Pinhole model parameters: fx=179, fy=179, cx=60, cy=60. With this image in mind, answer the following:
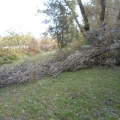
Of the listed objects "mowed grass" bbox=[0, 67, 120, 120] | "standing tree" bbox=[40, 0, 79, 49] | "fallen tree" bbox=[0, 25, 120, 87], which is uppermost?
"standing tree" bbox=[40, 0, 79, 49]

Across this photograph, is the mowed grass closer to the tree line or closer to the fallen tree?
the fallen tree

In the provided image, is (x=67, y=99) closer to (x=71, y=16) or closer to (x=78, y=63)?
(x=78, y=63)

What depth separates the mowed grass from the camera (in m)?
3.58

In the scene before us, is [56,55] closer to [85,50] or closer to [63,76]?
[85,50]


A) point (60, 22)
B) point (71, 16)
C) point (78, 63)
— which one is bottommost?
point (78, 63)

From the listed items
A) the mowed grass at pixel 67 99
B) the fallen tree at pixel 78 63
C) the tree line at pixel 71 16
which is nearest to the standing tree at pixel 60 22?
the tree line at pixel 71 16

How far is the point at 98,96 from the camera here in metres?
4.23

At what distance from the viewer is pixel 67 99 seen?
4266 millimetres

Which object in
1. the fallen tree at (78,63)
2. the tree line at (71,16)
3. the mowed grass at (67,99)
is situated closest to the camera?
the mowed grass at (67,99)

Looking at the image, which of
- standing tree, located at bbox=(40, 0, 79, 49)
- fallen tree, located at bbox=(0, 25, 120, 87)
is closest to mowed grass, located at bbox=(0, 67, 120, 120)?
fallen tree, located at bbox=(0, 25, 120, 87)

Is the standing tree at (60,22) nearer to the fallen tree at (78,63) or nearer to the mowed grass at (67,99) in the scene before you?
the fallen tree at (78,63)

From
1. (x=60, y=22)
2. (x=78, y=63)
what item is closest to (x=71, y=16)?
(x=60, y=22)

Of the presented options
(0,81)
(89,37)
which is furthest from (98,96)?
(89,37)

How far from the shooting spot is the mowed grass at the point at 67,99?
3.58 meters
